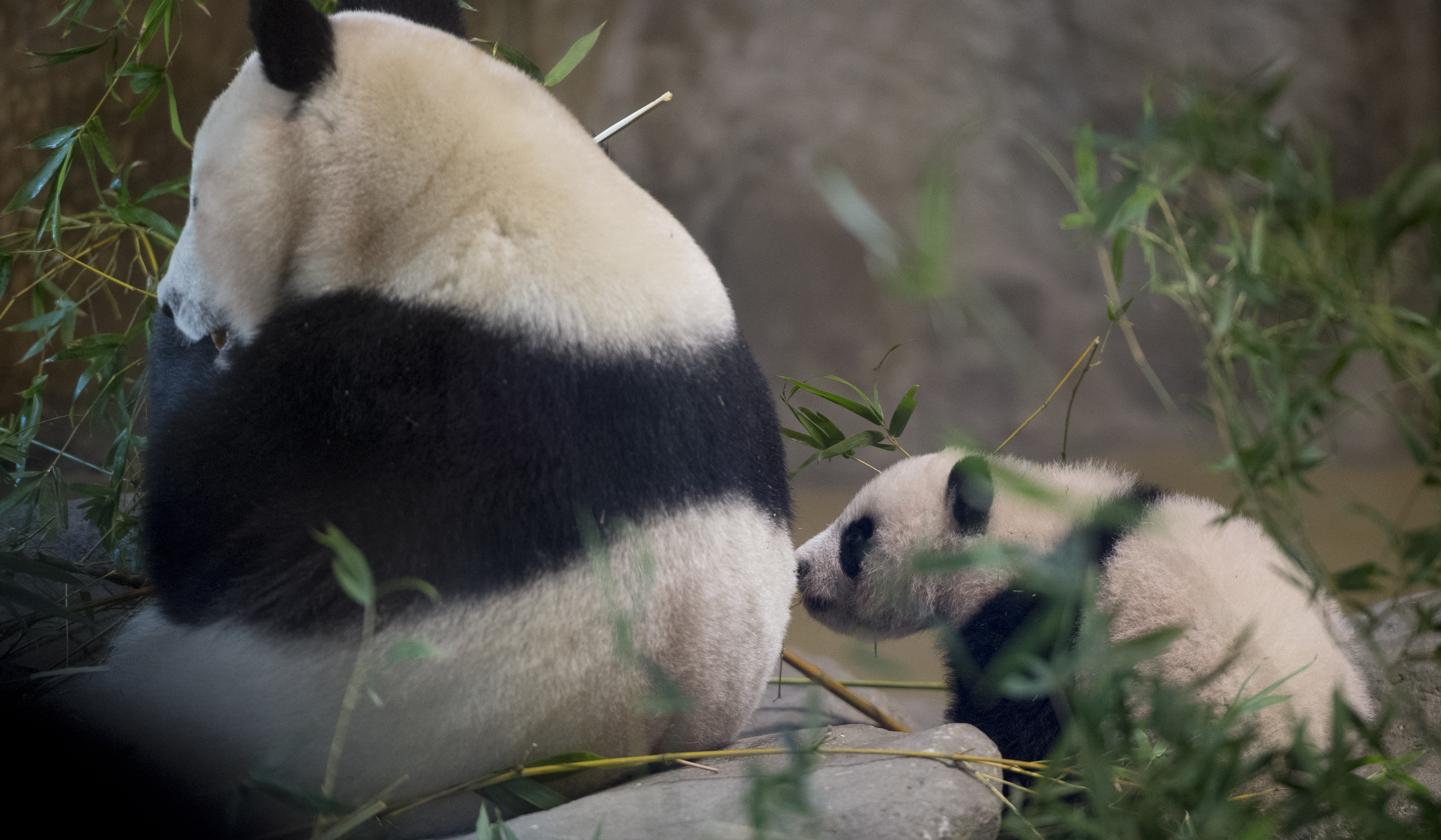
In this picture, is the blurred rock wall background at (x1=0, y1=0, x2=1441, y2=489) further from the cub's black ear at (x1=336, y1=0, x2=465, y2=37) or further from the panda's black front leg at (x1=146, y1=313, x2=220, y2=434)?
the panda's black front leg at (x1=146, y1=313, x2=220, y2=434)

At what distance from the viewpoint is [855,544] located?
182cm

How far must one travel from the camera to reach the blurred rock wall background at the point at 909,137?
4.14 meters

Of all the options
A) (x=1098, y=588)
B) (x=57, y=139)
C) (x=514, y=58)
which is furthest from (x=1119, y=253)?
(x=57, y=139)

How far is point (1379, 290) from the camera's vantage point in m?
0.74

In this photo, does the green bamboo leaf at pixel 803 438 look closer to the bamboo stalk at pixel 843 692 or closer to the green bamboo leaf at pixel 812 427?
the green bamboo leaf at pixel 812 427

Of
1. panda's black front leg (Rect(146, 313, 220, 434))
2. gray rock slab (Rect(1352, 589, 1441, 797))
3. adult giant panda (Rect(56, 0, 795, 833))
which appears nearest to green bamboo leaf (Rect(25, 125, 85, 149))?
panda's black front leg (Rect(146, 313, 220, 434))

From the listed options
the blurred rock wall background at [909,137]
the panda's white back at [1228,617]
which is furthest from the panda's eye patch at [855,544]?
the blurred rock wall background at [909,137]

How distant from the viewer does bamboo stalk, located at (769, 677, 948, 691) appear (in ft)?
5.72

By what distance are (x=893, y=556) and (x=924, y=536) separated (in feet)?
0.29

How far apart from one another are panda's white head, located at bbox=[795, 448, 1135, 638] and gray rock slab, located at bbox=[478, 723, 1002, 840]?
421 mm

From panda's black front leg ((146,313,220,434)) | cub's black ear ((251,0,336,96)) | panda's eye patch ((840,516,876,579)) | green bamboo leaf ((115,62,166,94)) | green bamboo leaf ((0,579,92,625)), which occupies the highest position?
cub's black ear ((251,0,336,96))

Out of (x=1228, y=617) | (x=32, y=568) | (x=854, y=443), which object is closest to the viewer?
(x=32, y=568)

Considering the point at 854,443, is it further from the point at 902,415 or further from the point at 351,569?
the point at 351,569

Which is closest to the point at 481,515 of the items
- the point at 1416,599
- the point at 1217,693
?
the point at 1217,693
